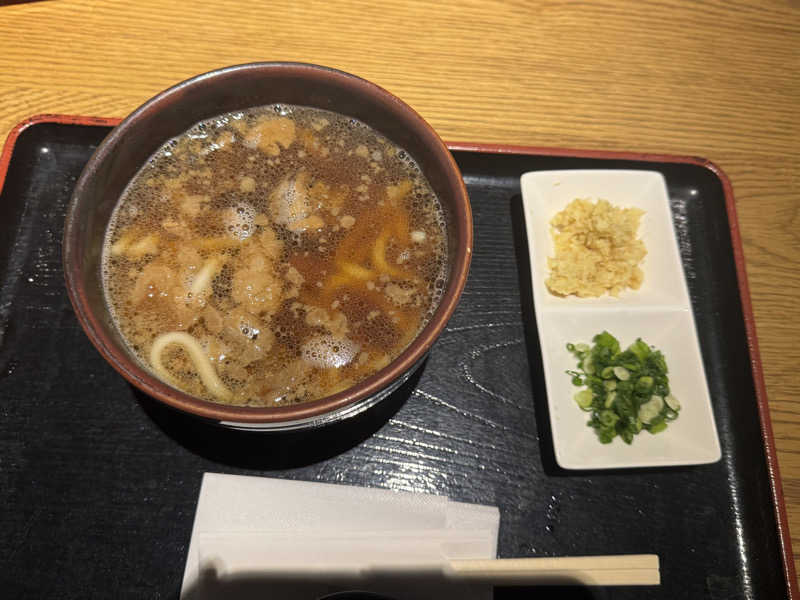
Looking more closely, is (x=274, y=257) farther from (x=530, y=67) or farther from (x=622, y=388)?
(x=530, y=67)

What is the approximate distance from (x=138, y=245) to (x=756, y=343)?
1616mm

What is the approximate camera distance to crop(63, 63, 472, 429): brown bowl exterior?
0.97m

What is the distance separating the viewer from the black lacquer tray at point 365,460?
4.05 feet

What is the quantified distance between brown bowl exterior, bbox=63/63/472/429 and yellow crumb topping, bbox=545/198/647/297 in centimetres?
53

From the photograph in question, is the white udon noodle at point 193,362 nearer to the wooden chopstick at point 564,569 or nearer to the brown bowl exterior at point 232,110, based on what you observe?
the brown bowl exterior at point 232,110

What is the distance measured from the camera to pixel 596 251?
1.63 metres

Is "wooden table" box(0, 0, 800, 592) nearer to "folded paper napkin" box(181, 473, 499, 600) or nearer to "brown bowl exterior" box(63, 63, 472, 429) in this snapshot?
"brown bowl exterior" box(63, 63, 472, 429)

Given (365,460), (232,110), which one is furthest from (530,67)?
(365,460)

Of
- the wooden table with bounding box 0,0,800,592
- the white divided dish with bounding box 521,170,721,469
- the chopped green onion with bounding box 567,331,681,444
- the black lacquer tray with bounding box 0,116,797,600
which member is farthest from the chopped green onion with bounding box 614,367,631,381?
the wooden table with bounding box 0,0,800,592

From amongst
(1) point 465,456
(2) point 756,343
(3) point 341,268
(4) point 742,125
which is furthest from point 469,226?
(4) point 742,125

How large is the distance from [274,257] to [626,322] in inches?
40.7

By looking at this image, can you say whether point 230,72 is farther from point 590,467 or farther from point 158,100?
point 590,467

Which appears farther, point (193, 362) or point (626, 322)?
point (626, 322)

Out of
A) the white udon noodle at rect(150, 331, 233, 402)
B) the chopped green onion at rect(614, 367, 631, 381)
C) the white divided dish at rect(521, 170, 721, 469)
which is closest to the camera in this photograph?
the white udon noodle at rect(150, 331, 233, 402)
